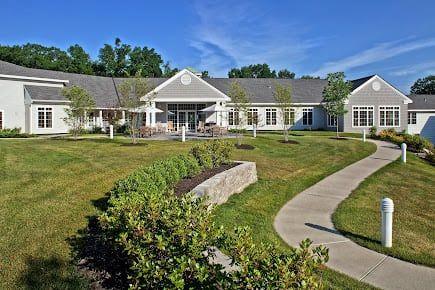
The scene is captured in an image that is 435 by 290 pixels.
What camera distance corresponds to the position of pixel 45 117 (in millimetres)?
33031

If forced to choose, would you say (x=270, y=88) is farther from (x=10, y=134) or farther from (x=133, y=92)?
(x=10, y=134)

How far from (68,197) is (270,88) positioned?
3751 centimetres

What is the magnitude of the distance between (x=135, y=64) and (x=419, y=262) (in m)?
Result: 68.1

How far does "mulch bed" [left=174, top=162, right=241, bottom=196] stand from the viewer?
8656 mm

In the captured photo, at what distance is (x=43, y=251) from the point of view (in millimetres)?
5891

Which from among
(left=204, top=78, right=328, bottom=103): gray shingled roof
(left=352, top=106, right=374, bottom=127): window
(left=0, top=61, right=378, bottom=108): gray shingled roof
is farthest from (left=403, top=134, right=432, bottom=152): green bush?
(left=204, top=78, right=328, bottom=103): gray shingled roof

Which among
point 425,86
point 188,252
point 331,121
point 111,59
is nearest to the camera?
point 188,252

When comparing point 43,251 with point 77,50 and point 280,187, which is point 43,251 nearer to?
point 280,187

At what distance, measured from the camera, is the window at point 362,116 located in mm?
39031

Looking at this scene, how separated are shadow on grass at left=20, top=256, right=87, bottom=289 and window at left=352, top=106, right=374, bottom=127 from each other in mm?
37160

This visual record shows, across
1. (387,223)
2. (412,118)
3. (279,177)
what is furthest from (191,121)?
(387,223)

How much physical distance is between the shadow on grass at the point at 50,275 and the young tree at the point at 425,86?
9676 centimetres

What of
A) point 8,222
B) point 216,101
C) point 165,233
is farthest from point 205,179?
point 216,101

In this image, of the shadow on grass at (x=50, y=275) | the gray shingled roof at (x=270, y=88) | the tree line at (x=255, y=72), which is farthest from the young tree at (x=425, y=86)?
the shadow on grass at (x=50, y=275)
